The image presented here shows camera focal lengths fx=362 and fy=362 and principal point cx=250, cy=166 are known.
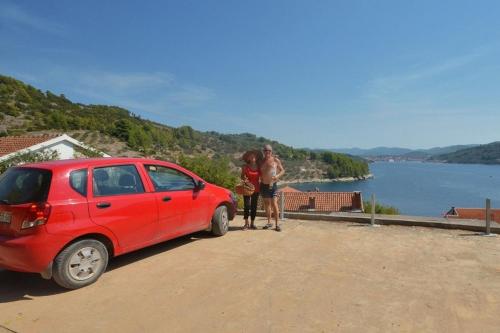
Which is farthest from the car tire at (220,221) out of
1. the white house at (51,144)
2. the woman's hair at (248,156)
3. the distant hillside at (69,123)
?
the distant hillside at (69,123)

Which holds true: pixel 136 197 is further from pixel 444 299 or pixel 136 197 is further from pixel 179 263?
pixel 444 299

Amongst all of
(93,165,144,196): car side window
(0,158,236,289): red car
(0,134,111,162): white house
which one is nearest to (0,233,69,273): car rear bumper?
(0,158,236,289): red car

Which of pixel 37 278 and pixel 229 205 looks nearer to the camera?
pixel 37 278

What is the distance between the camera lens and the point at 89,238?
4.47 meters

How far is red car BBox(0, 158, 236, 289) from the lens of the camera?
4.00 meters

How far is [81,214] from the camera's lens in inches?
170

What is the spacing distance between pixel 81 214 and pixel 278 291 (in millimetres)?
2499


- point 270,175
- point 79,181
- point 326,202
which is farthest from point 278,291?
point 326,202

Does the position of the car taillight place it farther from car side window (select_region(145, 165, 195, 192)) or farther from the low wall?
the low wall

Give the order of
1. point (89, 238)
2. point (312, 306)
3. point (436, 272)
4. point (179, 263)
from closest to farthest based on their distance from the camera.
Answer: point (312, 306) → point (89, 238) → point (436, 272) → point (179, 263)

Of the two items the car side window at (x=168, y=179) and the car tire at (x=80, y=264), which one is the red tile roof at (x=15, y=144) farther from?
the car tire at (x=80, y=264)

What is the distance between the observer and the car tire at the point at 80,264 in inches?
163

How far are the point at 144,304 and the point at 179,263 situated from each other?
134cm

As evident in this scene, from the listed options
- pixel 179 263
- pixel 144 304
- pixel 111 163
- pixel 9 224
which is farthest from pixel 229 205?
pixel 9 224
